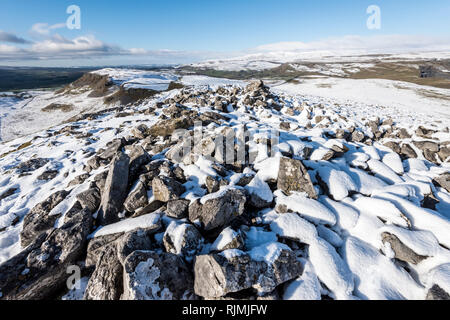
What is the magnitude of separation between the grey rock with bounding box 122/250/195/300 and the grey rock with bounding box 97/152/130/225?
2974mm

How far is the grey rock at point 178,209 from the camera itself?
634cm

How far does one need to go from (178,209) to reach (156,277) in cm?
233

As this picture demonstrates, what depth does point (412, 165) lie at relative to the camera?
11.1m

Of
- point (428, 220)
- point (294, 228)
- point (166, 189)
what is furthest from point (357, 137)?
point (166, 189)

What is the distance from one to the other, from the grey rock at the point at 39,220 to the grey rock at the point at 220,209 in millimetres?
5700

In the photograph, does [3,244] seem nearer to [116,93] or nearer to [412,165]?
[412,165]

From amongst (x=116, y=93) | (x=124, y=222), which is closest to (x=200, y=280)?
(x=124, y=222)

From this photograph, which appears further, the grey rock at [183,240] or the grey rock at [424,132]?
the grey rock at [424,132]

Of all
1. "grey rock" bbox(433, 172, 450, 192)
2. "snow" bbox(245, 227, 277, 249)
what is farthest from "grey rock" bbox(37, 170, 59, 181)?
"grey rock" bbox(433, 172, 450, 192)

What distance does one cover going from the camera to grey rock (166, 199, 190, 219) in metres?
6.34

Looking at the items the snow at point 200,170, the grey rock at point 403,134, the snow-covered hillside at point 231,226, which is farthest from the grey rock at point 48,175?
the grey rock at point 403,134

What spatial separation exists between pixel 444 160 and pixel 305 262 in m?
14.4

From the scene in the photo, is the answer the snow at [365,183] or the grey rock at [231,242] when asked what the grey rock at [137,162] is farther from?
the snow at [365,183]
